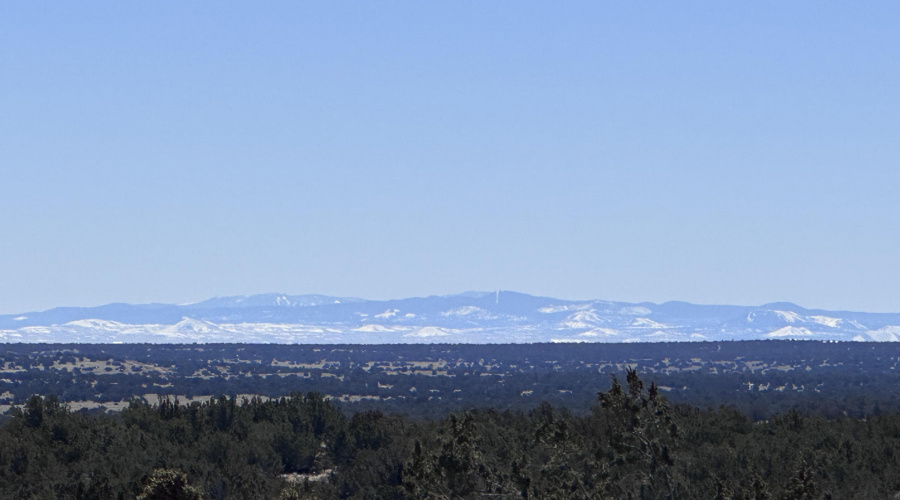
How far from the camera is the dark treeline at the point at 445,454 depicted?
20797 millimetres

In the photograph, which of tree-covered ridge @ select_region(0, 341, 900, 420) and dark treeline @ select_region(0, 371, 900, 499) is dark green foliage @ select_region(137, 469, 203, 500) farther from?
tree-covered ridge @ select_region(0, 341, 900, 420)

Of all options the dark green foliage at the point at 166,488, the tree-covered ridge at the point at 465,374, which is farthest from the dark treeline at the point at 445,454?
the tree-covered ridge at the point at 465,374

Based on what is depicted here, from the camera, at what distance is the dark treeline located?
819 inches

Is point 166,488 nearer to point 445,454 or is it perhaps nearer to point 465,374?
point 445,454

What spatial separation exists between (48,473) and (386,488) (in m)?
8.17

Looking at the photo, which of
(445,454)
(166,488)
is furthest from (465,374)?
(166,488)

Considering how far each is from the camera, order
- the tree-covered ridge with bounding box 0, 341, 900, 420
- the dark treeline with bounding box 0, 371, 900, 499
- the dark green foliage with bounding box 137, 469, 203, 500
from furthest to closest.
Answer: the tree-covered ridge with bounding box 0, 341, 900, 420
the dark treeline with bounding box 0, 371, 900, 499
the dark green foliage with bounding box 137, 469, 203, 500

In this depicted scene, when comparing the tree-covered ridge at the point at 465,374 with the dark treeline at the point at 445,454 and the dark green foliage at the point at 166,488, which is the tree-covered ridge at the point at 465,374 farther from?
the dark green foliage at the point at 166,488

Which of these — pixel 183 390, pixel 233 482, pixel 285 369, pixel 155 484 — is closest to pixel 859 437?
pixel 233 482

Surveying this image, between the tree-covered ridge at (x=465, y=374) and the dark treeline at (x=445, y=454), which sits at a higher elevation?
the tree-covered ridge at (x=465, y=374)

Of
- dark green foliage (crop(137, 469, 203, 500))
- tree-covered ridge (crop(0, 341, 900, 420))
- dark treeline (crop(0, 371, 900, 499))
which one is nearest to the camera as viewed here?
dark green foliage (crop(137, 469, 203, 500))

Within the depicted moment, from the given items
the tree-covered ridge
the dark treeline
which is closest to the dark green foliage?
the dark treeline

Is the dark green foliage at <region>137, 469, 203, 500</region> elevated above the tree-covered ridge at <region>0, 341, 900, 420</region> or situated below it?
below

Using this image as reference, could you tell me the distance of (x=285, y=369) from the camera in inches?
5423
